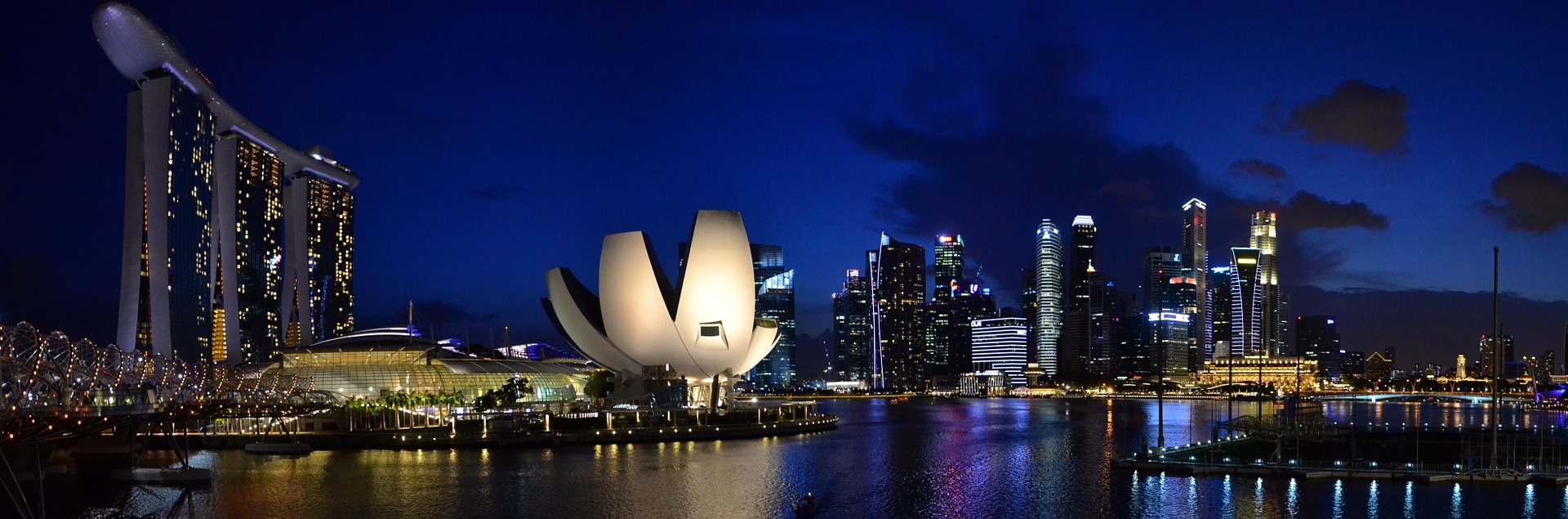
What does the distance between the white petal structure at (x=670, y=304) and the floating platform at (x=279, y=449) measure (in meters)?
14.5

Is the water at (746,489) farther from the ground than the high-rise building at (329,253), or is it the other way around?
the high-rise building at (329,253)

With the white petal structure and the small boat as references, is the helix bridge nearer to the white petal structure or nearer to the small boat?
the white petal structure

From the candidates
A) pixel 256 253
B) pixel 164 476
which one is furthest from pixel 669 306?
pixel 256 253

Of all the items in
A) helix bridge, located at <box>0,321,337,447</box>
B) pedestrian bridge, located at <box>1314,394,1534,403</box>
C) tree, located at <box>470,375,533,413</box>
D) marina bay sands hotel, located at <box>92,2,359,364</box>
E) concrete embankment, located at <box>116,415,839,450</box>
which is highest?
marina bay sands hotel, located at <box>92,2,359,364</box>

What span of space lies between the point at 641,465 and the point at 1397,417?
68.3 metres

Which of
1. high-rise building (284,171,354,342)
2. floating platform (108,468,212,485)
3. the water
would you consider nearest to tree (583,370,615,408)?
the water

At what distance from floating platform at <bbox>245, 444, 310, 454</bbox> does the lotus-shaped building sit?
14525mm

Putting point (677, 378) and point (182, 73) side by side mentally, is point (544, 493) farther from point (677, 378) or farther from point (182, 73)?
point (182, 73)

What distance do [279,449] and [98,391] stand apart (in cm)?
641

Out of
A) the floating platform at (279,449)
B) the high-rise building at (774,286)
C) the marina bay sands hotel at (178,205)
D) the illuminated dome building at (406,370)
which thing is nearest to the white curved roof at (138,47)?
the marina bay sands hotel at (178,205)

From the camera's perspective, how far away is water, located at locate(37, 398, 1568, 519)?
25.1 meters

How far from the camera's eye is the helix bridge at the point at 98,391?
20.8 m

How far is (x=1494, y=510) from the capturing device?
24219mm

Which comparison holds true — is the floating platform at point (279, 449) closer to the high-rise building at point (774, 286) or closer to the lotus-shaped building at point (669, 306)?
the lotus-shaped building at point (669, 306)
